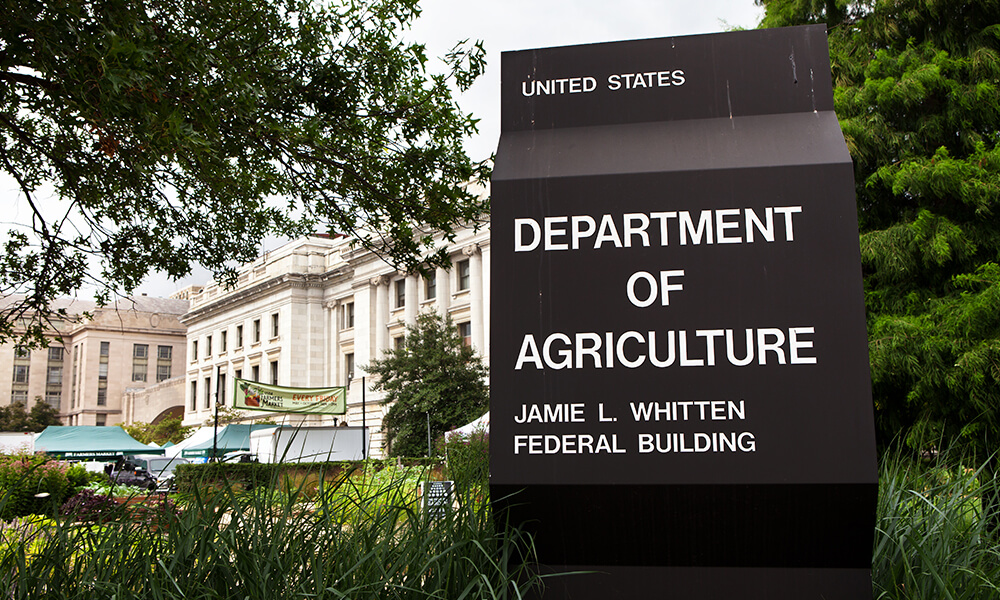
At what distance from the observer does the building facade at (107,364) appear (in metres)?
98.1

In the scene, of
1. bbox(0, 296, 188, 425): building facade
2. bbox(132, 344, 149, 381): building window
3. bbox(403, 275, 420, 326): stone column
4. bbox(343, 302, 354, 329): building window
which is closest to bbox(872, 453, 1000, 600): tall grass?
bbox(403, 275, 420, 326): stone column

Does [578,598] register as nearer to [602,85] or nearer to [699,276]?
[699,276]

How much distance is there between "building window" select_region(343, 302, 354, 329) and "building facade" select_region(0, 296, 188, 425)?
151 feet

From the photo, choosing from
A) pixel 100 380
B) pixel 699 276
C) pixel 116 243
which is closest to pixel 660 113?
pixel 699 276

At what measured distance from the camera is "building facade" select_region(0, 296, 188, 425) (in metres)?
98.1

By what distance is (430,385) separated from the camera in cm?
3619

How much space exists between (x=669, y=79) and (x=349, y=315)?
55.5 meters

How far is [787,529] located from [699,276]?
91cm

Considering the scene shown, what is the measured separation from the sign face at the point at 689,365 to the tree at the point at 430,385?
3168 centimetres

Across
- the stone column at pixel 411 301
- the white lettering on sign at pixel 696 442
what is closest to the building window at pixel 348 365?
the stone column at pixel 411 301

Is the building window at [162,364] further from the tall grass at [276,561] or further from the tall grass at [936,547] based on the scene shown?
the tall grass at [936,547]

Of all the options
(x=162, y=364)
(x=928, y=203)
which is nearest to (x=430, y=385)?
(x=928, y=203)

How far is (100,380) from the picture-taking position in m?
99.1

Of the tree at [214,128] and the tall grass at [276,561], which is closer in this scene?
the tall grass at [276,561]
